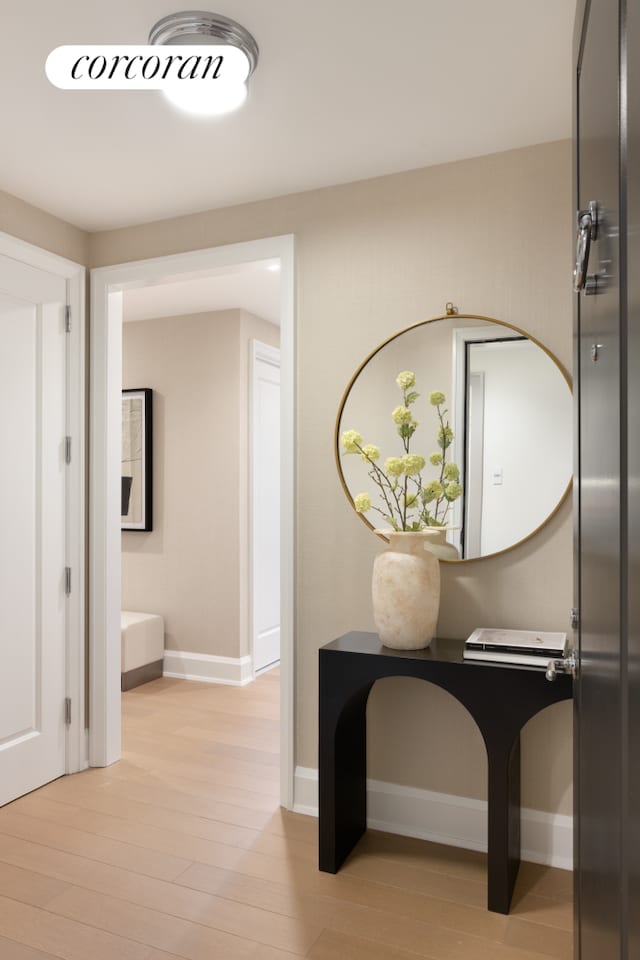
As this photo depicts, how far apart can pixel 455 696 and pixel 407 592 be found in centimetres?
37

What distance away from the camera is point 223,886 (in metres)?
2.29

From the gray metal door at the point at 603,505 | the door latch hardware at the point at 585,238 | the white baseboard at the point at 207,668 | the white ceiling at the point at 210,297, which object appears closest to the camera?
the gray metal door at the point at 603,505

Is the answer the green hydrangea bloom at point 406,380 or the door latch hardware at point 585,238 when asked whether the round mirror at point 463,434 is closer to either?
the green hydrangea bloom at point 406,380

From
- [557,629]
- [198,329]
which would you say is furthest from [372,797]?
[198,329]

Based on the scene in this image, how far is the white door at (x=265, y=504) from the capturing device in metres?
4.96

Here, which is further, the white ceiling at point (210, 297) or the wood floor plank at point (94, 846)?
the white ceiling at point (210, 297)

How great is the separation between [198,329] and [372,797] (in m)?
3.37

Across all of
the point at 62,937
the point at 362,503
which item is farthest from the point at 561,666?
the point at 62,937

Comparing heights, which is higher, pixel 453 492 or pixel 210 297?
pixel 210 297

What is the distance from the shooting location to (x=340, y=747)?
8.06 ft

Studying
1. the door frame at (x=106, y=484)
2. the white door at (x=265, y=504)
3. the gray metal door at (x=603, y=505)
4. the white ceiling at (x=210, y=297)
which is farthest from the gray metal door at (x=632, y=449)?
the white door at (x=265, y=504)

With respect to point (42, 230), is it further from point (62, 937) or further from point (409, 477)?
point (62, 937)

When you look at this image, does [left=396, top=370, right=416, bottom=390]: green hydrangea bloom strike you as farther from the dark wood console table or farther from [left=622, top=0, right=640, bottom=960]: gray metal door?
[left=622, top=0, right=640, bottom=960]: gray metal door

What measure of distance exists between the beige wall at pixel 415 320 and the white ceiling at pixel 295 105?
11 cm
